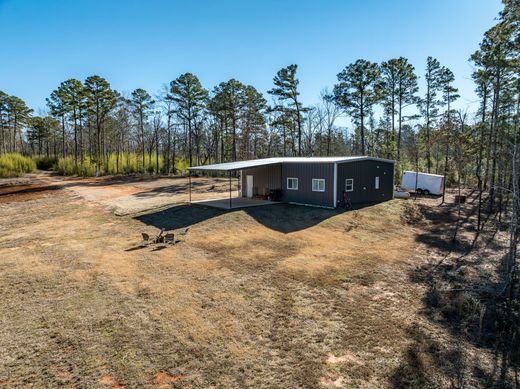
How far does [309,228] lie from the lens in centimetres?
1563

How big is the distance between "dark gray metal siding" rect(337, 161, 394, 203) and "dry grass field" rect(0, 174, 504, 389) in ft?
17.3

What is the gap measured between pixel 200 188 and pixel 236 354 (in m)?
24.4

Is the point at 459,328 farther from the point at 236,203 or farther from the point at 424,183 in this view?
the point at 424,183

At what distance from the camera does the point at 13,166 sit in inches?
1563

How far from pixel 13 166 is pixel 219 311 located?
4374 centimetres

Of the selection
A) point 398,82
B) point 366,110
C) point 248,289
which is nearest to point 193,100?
point 366,110

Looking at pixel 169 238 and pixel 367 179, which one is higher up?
pixel 367 179

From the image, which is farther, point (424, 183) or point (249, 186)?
point (424, 183)

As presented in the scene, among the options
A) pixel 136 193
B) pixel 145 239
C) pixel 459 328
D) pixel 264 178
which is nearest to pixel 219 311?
pixel 459 328

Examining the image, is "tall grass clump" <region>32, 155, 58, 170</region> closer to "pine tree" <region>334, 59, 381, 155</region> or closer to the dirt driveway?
the dirt driveway

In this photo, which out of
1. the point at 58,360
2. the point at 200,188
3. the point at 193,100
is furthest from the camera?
the point at 193,100

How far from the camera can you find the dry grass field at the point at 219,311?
5.55m

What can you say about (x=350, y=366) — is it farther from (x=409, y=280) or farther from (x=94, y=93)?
(x=94, y=93)

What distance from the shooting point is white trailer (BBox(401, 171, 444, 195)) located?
27.0m
